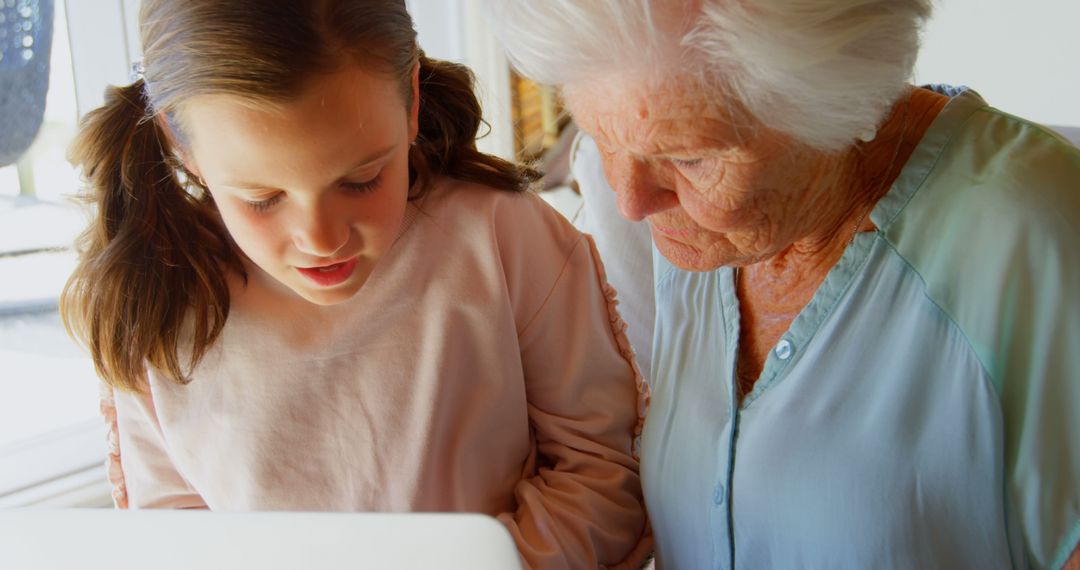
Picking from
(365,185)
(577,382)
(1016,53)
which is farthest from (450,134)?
(1016,53)

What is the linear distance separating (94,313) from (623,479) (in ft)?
2.18

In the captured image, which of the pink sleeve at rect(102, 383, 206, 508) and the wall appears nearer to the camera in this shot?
the pink sleeve at rect(102, 383, 206, 508)

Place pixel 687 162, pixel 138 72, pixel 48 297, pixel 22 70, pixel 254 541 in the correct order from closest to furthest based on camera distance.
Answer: pixel 254 541, pixel 687 162, pixel 138 72, pixel 22 70, pixel 48 297

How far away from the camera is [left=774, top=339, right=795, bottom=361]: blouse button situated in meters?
1.07

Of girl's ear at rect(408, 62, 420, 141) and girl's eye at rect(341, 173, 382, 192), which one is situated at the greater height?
girl's ear at rect(408, 62, 420, 141)

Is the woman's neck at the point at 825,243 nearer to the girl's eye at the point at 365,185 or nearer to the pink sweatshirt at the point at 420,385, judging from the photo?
the pink sweatshirt at the point at 420,385

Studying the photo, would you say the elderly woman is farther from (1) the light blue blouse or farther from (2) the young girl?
(2) the young girl

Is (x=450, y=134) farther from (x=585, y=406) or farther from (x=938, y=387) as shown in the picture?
(x=938, y=387)

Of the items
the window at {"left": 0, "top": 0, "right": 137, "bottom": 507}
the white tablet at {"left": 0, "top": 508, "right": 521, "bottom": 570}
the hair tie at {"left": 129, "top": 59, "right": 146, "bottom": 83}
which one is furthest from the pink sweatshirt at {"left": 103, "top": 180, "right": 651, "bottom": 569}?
the window at {"left": 0, "top": 0, "right": 137, "bottom": 507}

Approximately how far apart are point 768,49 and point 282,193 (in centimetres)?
49

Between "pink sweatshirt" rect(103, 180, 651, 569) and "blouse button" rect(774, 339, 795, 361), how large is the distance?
234mm

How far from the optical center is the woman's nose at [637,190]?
38.8 inches

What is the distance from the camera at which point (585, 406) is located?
4.00 feet

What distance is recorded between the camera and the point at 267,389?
1.21 m
